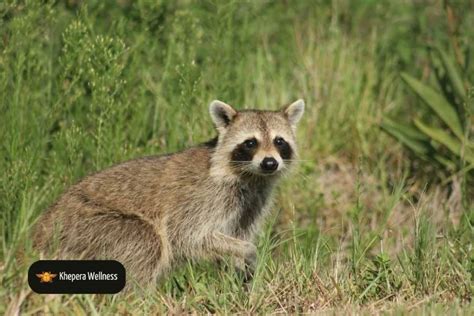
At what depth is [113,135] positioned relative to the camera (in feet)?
26.1

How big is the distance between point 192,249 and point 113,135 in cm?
154

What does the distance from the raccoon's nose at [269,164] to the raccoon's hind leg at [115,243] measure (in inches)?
36.9

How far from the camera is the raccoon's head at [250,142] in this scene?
276 inches

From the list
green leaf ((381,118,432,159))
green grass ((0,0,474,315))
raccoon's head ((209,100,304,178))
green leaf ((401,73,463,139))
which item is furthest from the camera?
green leaf ((381,118,432,159))

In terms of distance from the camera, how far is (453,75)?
28.5ft

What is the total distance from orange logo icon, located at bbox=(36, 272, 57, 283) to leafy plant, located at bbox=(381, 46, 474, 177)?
152 inches

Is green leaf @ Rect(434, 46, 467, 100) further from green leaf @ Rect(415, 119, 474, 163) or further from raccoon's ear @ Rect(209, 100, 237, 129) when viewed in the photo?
raccoon's ear @ Rect(209, 100, 237, 129)

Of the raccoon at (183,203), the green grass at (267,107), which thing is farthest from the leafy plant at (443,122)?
the raccoon at (183,203)

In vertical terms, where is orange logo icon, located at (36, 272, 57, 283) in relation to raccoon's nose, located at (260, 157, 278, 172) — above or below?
below

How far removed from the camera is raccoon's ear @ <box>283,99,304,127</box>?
7.43m

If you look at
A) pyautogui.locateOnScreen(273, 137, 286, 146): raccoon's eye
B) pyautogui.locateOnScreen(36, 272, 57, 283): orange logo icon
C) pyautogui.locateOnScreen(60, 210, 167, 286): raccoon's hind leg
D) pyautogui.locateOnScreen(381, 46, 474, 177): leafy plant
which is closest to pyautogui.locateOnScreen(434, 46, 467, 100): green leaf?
pyautogui.locateOnScreen(381, 46, 474, 177): leafy plant

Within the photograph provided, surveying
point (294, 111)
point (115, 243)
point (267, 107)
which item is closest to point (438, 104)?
point (267, 107)

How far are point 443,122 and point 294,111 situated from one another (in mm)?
1971

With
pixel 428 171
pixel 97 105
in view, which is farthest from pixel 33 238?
pixel 428 171
